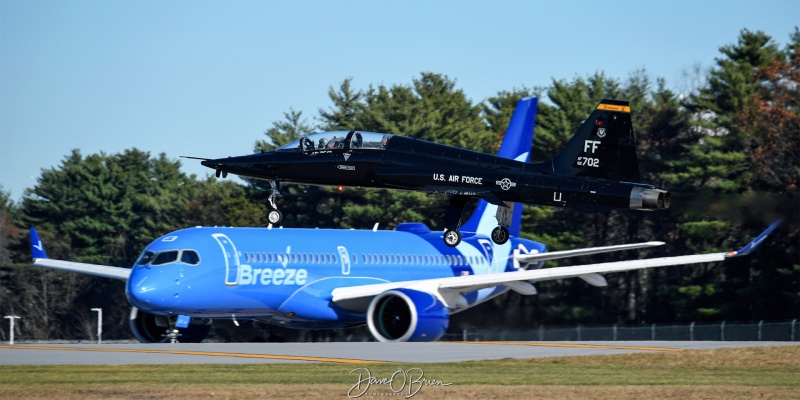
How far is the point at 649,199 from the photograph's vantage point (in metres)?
31.2

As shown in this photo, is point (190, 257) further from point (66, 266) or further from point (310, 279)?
point (66, 266)

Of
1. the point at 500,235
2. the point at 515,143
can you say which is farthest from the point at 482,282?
the point at 500,235

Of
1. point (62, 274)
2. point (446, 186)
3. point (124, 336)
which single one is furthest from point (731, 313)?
point (62, 274)

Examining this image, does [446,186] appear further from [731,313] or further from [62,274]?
[62,274]

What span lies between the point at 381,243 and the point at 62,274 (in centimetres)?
5170

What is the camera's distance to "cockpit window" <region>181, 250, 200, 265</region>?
48.8 metres

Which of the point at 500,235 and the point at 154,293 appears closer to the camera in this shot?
the point at 500,235

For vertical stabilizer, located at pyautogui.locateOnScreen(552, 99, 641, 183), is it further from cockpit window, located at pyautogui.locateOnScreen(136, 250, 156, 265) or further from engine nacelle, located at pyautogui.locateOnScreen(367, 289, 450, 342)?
cockpit window, located at pyautogui.locateOnScreen(136, 250, 156, 265)

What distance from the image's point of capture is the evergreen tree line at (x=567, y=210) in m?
68.2

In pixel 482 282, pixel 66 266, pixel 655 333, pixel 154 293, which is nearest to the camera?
pixel 154 293

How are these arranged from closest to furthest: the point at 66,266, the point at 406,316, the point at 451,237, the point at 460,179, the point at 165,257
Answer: the point at 451,237 → the point at 460,179 → the point at 165,257 → the point at 406,316 → the point at 66,266

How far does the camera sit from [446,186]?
34344mm

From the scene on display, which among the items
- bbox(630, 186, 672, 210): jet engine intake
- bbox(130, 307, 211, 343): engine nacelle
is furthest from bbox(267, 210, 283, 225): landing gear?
bbox(130, 307, 211, 343): engine nacelle

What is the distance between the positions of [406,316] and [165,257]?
9.20 metres
